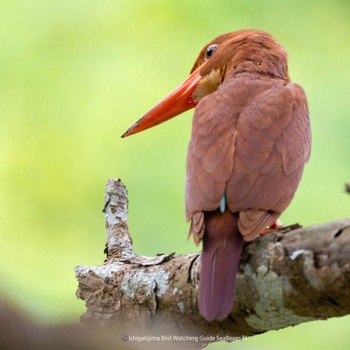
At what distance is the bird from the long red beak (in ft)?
1.00

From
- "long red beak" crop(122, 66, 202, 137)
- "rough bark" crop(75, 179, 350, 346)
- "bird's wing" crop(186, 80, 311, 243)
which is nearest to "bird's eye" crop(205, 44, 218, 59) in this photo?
"long red beak" crop(122, 66, 202, 137)

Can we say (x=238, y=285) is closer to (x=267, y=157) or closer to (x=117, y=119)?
(x=267, y=157)

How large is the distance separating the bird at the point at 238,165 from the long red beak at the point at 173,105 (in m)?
0.30

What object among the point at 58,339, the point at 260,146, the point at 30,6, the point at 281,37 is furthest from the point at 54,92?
the point at 58,339

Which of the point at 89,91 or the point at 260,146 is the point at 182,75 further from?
the point at 260,146

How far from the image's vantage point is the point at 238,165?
1821 mm

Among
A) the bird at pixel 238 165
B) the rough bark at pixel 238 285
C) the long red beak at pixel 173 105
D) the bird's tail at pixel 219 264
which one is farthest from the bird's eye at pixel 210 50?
the bird's tail at pixel 219 264

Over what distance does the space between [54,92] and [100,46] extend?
0.41 meters

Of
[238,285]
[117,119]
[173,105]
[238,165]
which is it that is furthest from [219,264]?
[117,119]

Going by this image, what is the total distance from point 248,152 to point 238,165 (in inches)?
2.2

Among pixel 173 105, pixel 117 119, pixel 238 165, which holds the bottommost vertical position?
pixel 238 165

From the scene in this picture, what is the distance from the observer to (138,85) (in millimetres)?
4051

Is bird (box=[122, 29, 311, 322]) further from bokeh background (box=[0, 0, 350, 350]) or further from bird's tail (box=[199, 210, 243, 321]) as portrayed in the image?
bokeh background (box=[0, 0, 350, 350])

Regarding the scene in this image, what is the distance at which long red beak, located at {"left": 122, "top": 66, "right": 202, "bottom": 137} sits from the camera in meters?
2.81
